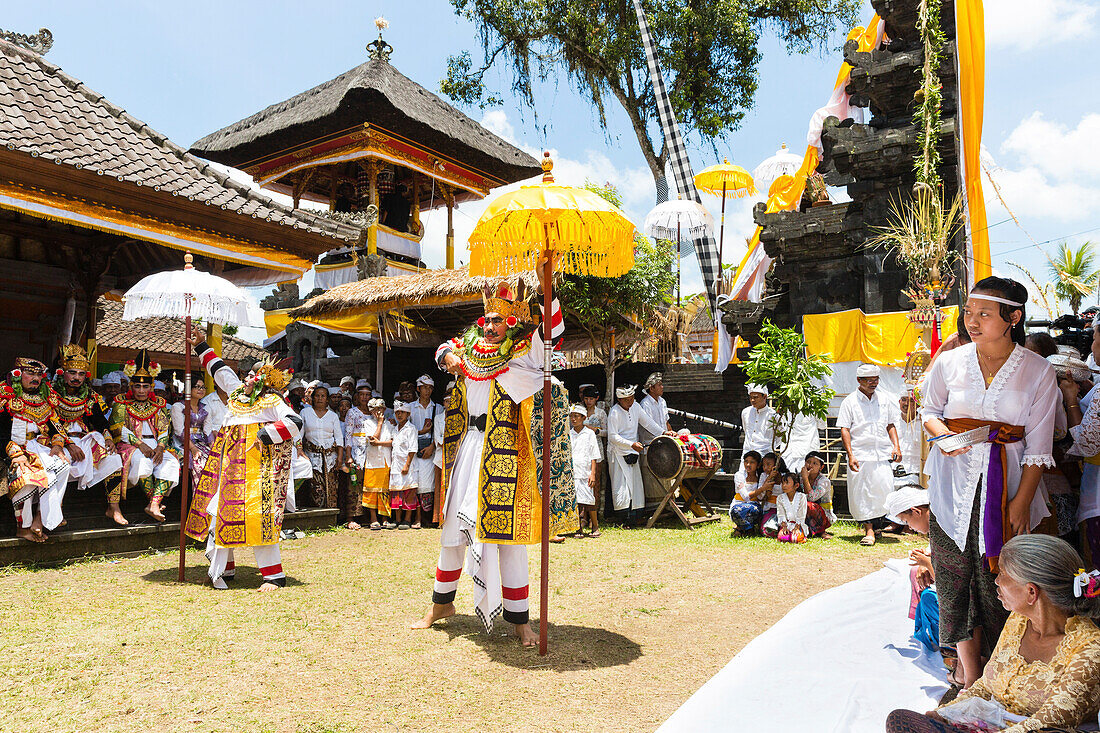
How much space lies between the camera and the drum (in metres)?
9.74

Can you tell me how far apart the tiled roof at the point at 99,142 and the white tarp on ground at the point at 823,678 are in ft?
24.2

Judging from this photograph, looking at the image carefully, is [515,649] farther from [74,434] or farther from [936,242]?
[74,434]

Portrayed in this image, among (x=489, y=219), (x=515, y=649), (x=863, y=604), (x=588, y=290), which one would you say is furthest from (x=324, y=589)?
(x=588, y=290)

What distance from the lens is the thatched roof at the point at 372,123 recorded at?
16562 mm

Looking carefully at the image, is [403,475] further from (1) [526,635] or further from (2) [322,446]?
(1) [526,635]

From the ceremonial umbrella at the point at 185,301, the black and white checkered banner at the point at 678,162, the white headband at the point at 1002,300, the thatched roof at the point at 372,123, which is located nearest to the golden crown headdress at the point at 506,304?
the white headband at the point at 1002,300

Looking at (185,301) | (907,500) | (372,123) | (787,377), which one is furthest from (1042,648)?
(372,123)

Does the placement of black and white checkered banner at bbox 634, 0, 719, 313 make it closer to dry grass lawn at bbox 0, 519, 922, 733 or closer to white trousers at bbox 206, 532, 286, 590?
dry grass lawn at bbox 0, 519, 922, 733

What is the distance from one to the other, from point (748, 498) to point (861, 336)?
3.59m

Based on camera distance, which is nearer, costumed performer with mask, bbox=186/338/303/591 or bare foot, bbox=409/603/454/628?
bare foot, bbox=409/603/454/628

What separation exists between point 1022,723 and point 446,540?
3.35 m

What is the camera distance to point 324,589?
6.30m

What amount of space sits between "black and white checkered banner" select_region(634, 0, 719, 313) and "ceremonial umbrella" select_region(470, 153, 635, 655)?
40.4 feet

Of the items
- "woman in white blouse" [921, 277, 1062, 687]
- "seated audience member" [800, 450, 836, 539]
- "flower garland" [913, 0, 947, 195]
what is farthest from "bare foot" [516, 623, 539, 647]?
"seated audience member" [800, 450, 836, 539]
